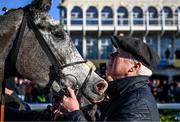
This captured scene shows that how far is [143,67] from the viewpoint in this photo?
2.77 m

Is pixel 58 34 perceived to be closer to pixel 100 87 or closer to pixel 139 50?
pixel 100 87

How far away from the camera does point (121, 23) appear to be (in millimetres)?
54062

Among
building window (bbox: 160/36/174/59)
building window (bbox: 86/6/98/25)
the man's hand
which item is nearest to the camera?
the man's hand

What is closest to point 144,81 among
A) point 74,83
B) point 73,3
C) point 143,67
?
point 143,67

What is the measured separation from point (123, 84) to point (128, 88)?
0.16 feet

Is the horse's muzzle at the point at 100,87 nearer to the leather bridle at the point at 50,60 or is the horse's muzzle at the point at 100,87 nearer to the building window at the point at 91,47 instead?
the leather bridle at the point at 50,60

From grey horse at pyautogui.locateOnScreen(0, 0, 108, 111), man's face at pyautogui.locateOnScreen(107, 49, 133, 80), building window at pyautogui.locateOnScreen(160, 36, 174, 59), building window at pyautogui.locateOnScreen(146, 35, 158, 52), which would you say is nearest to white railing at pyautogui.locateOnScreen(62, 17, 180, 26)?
building window at pyautogui.locateOnScreen(146, 35, 158, 52)

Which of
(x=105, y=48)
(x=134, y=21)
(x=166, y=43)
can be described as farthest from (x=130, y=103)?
(x=166, y=43)

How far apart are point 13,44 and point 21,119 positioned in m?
1.09

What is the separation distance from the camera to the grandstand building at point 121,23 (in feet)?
172

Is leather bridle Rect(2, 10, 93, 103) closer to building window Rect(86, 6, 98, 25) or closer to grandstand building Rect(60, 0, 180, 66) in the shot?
grandstand building Rect(60, 0, 180, 66)

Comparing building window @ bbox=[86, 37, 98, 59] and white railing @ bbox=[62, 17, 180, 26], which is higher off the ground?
white railing @ bbox=[62, 17, 180, 26]

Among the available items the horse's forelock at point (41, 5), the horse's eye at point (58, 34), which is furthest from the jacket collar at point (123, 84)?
the horse's forelock at point (41, 5)

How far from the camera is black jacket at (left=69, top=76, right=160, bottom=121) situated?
97.3 inches
